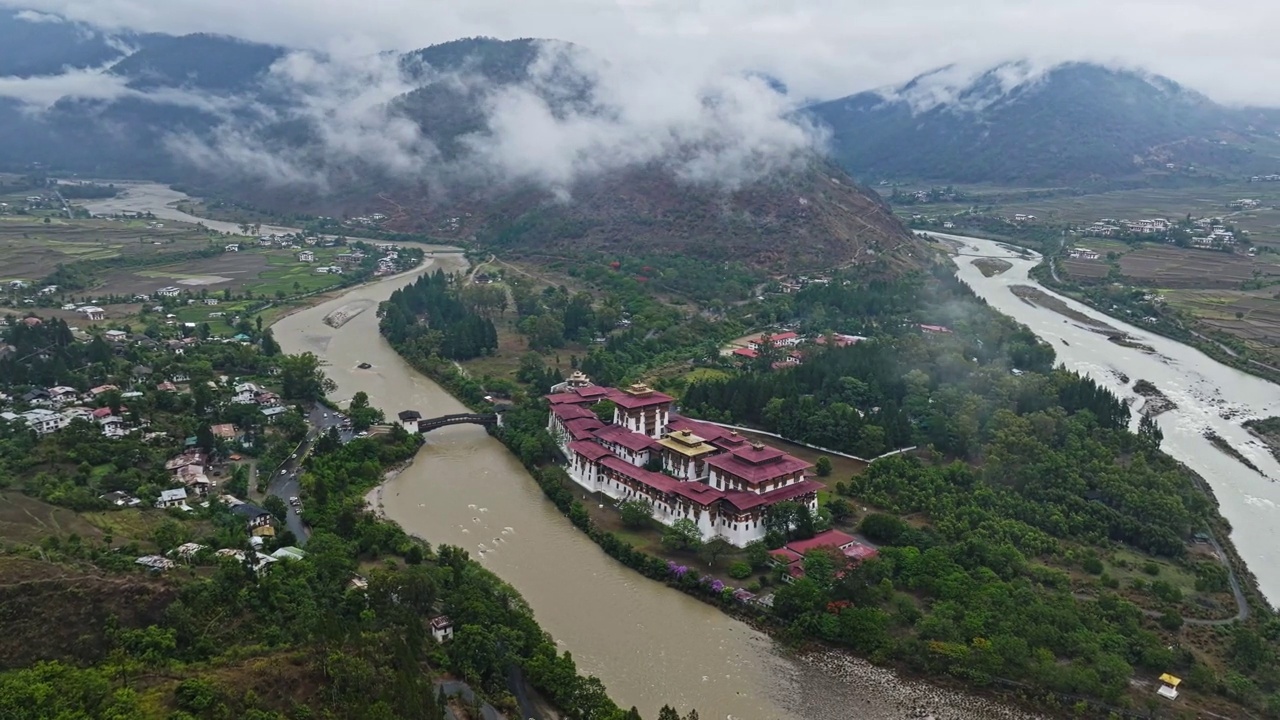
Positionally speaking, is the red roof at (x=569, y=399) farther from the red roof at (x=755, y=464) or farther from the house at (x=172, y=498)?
the house at (x=172, y=498)

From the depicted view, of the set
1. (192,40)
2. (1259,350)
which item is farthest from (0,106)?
(1259,350)

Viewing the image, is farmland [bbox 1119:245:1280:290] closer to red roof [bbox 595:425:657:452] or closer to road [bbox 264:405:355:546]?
red roof [bbox 595:425:657:452]

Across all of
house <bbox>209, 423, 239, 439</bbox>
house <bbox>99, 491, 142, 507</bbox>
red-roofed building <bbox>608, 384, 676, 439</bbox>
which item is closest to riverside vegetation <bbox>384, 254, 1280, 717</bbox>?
red-roofed building <bbox>608, 384, 676, 439</bbox>

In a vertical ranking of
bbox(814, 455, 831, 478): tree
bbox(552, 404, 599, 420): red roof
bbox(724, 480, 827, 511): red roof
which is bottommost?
bbox(814, 455, 831, 478): tree

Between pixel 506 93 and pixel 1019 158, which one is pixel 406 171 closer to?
pixel 506 93

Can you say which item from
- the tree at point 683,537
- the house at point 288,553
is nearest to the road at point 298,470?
the house at point 288,553

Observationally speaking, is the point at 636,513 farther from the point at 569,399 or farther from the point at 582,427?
the point at 569,399
